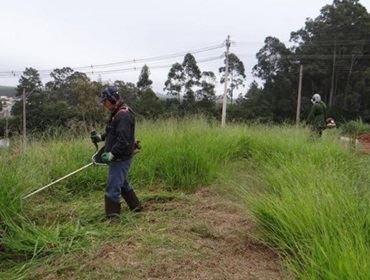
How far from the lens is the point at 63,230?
4.91 m

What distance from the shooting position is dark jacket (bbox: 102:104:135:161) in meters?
5.58

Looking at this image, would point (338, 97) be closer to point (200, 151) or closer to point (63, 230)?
point (200, 151)

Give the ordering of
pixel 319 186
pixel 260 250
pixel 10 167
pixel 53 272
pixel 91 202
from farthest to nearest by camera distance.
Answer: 1. pixel 91 202
2. pixel 10 167
3. pixel 319 186
4. pixel 260 250
5. pixel 53 272

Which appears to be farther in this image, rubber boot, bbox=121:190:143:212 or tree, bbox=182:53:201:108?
tree, bbox=182:53:201:108

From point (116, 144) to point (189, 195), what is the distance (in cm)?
179

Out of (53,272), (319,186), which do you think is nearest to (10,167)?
(53,272)

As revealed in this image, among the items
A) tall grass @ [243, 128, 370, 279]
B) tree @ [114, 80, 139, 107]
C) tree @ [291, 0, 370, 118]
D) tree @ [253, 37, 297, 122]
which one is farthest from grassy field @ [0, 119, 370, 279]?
tree @ [291, 0, 370, 118]

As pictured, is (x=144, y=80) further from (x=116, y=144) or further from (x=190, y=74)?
(x=116, y=144)

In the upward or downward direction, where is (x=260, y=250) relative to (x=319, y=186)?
downward

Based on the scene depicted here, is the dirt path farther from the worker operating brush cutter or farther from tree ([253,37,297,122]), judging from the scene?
tree ([253,37,297,122])

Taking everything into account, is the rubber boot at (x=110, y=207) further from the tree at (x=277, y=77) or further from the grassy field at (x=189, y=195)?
the tree at (x=277, y=77)

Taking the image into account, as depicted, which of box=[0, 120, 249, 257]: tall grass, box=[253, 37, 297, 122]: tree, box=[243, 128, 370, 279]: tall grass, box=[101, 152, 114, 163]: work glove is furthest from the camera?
box=[253, 37, 297, 122]: tree

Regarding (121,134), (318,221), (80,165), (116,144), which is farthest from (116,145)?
(318,221)

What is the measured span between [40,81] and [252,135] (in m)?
40.0
